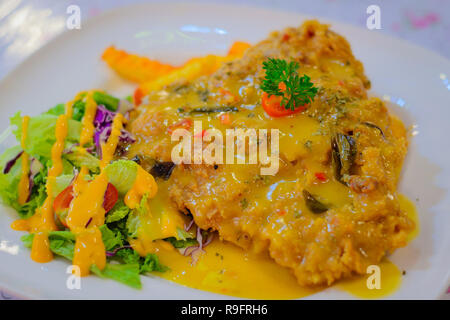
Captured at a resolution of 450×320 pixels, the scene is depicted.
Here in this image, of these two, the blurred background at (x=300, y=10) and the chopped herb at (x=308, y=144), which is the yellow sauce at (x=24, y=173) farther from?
the chopped herb at (x=308, y=144)

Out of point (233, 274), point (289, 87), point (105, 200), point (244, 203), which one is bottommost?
point (233, 274)

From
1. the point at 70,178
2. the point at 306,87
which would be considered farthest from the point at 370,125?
the point at 70,178

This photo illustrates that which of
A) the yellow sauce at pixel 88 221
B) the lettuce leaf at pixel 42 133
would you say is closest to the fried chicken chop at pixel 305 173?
the yellow sauce at pixel 88 221

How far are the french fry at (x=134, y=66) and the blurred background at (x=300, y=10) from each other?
832 mm

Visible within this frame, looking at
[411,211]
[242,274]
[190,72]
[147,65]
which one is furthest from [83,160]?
[411,211]

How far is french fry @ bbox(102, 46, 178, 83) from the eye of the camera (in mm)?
6188

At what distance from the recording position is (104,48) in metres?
6.41

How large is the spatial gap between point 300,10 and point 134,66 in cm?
301

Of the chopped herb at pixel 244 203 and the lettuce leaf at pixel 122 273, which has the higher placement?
the chopped herb at pixel 244 203

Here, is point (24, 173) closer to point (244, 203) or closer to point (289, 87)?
point (244, 203)

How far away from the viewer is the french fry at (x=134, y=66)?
20.3ft

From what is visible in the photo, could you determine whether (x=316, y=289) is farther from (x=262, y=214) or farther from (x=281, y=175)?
(x=281, y=175)

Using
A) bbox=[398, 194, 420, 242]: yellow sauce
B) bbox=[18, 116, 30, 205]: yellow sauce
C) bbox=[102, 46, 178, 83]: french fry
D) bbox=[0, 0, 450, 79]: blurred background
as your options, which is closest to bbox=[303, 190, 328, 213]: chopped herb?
bbox=[398, 194, 420, 242]: yellow sauce

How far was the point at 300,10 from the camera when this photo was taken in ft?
24.2
